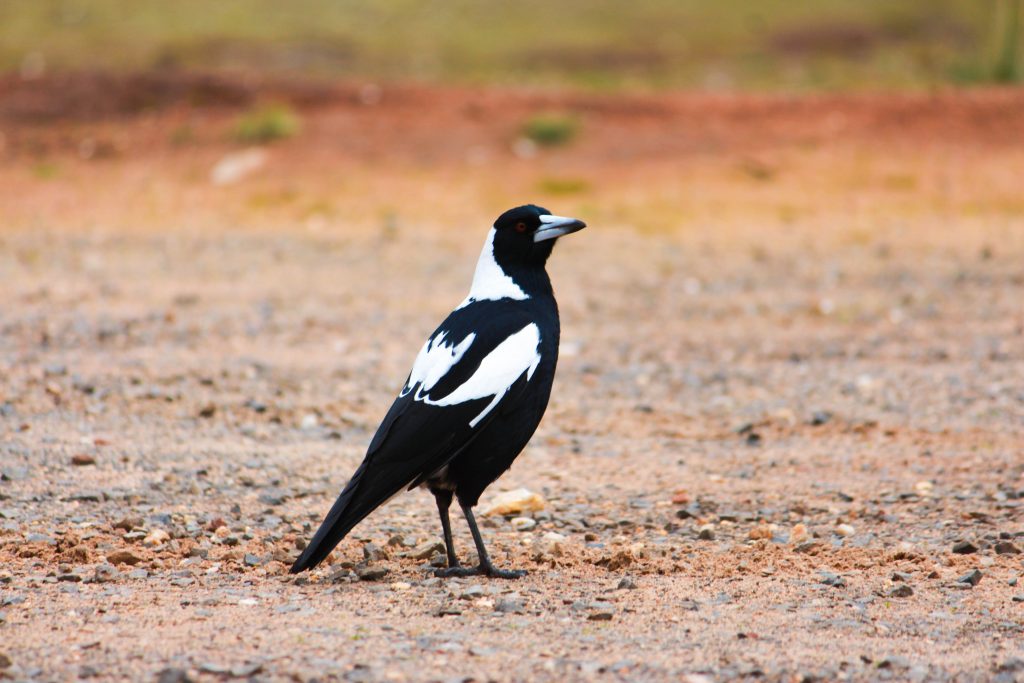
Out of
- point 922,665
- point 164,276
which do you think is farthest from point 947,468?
point 164,276

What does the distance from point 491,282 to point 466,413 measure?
634 mm

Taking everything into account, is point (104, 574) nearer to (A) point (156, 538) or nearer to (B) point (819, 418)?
(A) point (156, 538)

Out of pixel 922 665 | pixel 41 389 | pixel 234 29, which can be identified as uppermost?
pixel 234 29

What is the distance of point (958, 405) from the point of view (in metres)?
6.65

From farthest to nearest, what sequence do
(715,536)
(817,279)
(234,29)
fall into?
1. (234,29)
2. (817,279)
3. (715,536)

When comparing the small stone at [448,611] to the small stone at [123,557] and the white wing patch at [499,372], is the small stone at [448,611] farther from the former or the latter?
the small stone at [123,557]

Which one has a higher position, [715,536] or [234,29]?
[234,29]

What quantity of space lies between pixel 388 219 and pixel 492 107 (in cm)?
331

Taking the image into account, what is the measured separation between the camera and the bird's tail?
154 inches

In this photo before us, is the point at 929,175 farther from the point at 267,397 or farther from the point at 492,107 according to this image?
the point at 267,397

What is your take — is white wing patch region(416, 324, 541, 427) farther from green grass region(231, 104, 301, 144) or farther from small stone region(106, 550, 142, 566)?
green grass region(231, 104, 301, 144)

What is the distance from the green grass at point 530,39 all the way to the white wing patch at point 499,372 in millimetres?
15821

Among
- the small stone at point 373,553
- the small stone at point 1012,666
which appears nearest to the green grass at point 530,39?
the small stone at point 373,553

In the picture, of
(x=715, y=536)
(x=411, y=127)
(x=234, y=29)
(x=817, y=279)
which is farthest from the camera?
(x=234, y=29)
